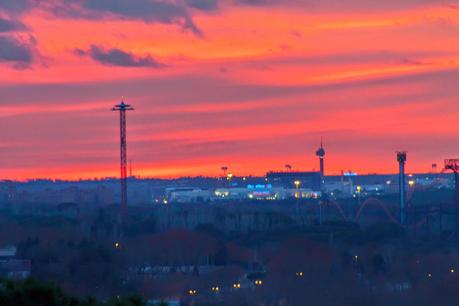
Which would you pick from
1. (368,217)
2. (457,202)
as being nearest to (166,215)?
(368,217)

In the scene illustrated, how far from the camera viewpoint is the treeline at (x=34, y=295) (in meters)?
18.6

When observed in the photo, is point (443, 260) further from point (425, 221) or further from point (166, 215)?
point (166, 215)

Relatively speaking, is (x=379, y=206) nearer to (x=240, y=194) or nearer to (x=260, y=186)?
(x=240, y=194)

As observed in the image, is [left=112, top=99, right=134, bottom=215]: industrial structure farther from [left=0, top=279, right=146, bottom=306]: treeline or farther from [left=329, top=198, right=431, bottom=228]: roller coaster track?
[left=0, top=279, right=146, bottom=306]: treeline

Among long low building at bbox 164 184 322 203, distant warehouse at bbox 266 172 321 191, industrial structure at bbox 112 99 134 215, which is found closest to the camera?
industrial structure at bbox 112 99 134 215

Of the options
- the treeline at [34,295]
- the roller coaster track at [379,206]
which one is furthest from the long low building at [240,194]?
the treeline at [34,295]

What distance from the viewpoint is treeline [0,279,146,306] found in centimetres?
1859

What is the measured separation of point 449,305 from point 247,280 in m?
10.6

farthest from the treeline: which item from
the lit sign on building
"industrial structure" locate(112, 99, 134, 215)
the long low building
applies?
the lit sign on building

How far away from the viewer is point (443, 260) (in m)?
58.3

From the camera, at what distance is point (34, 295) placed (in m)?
18.8

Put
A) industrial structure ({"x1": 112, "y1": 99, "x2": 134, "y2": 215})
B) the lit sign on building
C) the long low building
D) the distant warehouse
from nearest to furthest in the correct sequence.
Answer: industrial structure ({"x1": 112, "y1": 99, "x2": 134, "y2": 215})
the long low building
the lit sign on building
the distant warehouse

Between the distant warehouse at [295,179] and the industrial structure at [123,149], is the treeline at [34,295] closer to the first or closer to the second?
the industrial structure at [123,149]

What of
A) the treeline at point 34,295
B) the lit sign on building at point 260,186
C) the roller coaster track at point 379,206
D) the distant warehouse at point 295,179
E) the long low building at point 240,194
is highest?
the distant warehouse at point 295,179
